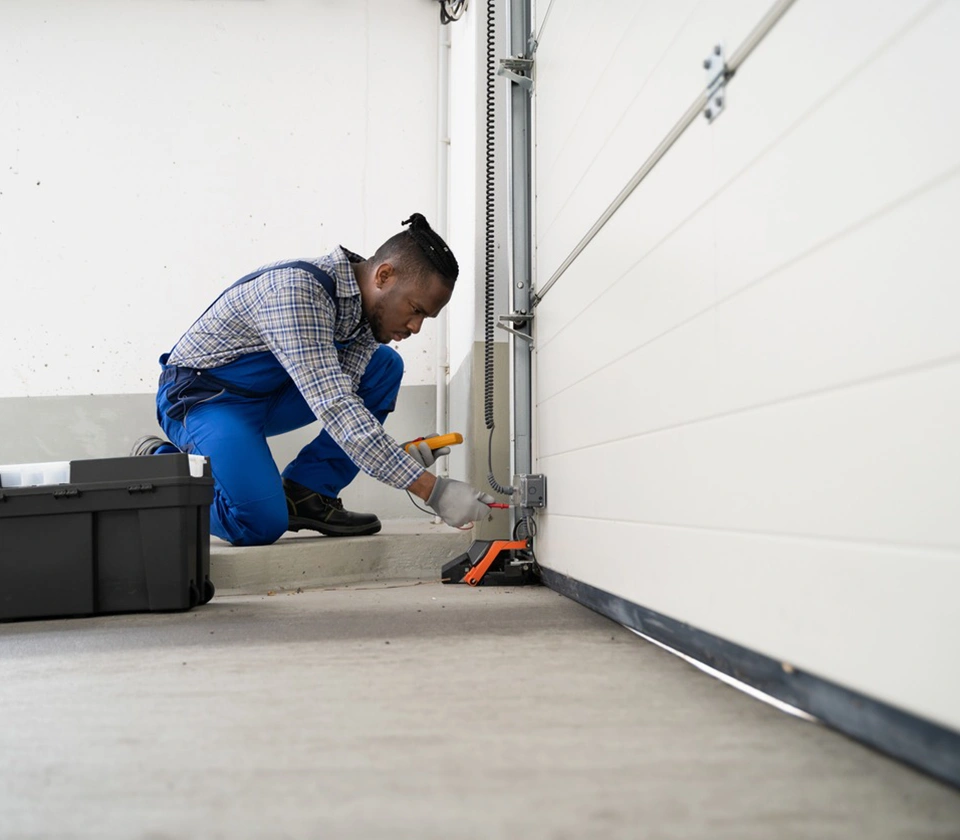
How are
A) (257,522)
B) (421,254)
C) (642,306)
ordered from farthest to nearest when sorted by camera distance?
(257,522) → (421,254) → (642,306)

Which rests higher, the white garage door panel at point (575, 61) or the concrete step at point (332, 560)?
the white garage door panel at point (575, 61)

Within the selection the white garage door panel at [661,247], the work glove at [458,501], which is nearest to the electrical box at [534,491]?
the work glove at [458,501]

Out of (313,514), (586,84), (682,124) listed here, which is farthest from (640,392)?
(313,514)

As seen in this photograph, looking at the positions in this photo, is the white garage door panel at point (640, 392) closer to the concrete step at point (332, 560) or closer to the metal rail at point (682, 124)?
the metal rail at point (682, 124)

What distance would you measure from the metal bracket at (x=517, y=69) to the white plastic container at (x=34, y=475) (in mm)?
1865

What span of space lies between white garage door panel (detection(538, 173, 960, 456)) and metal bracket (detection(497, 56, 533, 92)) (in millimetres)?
1310

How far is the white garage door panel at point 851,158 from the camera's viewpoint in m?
0.77

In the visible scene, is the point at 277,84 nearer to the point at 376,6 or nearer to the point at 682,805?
the point at 376,6

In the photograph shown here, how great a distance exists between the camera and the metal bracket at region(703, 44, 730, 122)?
1.22 metres

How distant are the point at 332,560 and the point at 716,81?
6.86 ft

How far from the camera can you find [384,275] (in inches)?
106

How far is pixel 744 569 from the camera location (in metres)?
1.16

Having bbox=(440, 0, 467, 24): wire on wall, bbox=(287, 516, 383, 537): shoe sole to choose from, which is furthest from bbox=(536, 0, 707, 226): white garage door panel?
bbox=(440, 0, 467, 24): wire on wall

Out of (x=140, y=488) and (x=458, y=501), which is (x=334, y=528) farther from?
(x=140, y=488)
